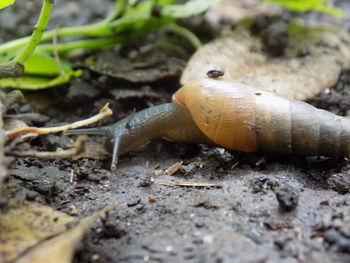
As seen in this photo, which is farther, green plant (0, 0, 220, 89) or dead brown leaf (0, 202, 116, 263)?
green plant (0, 0, 220, 89)

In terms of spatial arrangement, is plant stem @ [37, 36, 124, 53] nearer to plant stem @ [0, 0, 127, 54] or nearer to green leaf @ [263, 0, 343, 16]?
plant stem @ [0, 0, 127, 54]

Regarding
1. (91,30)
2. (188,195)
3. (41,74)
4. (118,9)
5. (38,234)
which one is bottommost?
(188,195)

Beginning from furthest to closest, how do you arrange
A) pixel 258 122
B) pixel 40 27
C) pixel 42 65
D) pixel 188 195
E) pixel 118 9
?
pixel 118 9 → pixel 42 65 → pixel 258 122 → pixel 40 27 → pixel 188 195

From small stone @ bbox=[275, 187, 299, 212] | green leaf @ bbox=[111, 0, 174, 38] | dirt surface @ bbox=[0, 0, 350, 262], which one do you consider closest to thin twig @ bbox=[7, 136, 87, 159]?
dirt surface @ bbox=[0, 0, 350, 262]

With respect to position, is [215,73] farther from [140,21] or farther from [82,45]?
[82,45]

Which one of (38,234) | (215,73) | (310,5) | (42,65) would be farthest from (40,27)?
(310,5)

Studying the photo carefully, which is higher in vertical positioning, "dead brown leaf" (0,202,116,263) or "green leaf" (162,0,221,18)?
"green leaf" (162,0,221,18)

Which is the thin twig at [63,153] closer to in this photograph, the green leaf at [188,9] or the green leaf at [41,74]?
the green leaf at [41,74]

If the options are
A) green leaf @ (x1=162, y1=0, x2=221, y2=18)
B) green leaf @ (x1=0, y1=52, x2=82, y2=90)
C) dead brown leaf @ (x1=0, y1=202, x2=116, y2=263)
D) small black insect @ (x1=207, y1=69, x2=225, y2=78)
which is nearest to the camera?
dead brown leaf @ (x1=0, y1=202, x2=116, y2=263)
